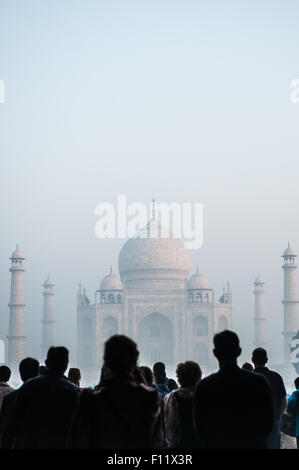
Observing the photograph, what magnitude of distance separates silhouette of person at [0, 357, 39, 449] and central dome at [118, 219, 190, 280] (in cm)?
3816

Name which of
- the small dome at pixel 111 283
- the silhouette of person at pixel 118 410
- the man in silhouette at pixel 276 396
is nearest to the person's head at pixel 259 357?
the man in silhouette at pixel 276 396

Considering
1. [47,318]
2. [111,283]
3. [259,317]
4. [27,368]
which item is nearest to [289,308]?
[259,317]

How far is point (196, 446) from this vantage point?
396 centimetres

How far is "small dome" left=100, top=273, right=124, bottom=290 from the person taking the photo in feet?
139

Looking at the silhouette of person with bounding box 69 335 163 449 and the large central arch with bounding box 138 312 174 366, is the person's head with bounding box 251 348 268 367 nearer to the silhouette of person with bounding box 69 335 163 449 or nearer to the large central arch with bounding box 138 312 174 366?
the silhouette of person with bounding box 69 335 163 449

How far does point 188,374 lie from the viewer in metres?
4.20

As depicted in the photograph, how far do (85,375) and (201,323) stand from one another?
19.0 ft

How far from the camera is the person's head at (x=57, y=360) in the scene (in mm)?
3805

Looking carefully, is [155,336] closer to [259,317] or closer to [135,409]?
[259,317]

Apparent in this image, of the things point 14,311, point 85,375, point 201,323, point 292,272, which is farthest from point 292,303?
point 14,311

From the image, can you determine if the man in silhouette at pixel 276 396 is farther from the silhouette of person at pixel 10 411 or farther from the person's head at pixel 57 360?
the person's head at pixel 57 360

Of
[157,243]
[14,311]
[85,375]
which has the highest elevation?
[157,243]
